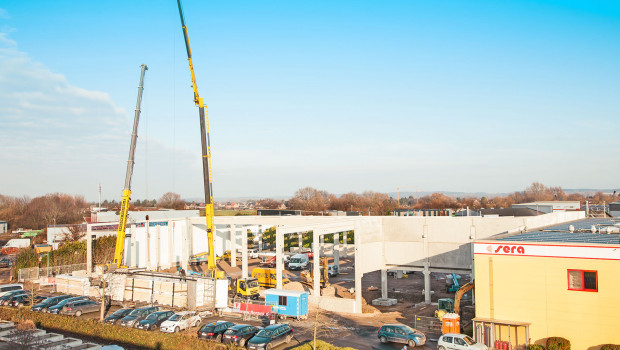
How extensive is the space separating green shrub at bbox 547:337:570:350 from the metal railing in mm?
44498

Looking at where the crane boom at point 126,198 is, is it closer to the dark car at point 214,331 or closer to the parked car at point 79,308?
the parked car at point 79,308

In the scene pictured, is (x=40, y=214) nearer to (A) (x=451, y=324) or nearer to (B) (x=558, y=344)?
(A) (x=451, y=324)

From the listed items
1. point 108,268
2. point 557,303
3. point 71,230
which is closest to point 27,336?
point 108,268

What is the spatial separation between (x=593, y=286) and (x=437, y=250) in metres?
15.1

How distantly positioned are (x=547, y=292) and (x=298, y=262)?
3374 centimetres

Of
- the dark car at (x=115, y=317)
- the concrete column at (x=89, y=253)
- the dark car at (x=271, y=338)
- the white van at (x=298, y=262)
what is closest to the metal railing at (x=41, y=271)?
the concrete column at (x=89, y=253)

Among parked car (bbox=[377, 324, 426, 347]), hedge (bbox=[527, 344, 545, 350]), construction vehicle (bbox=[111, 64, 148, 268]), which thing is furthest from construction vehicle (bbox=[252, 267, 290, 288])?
hedge (bbox=[527, 344, 545, 350])

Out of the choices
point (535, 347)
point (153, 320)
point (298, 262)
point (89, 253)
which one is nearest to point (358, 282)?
point (535, 347)

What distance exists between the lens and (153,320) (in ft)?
85.7

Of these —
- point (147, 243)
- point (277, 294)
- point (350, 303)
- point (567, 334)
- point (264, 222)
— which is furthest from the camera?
point (147, 243)

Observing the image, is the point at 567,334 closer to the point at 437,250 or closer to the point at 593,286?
the point at 593,286

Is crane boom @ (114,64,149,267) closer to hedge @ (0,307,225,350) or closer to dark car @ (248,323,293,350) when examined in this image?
hedge @ (0,307,225,350)

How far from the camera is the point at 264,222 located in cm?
4419

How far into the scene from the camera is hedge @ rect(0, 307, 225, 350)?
64.6 feet
